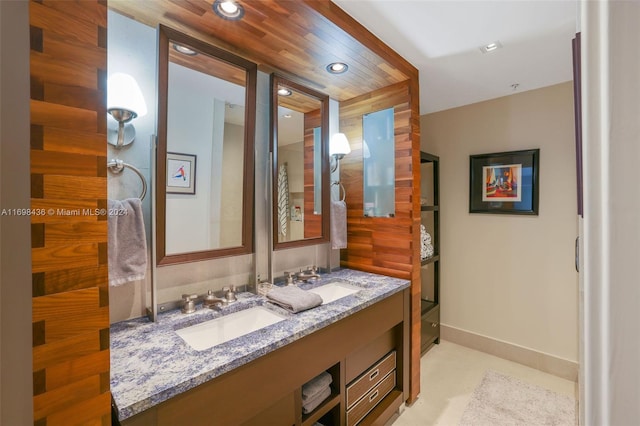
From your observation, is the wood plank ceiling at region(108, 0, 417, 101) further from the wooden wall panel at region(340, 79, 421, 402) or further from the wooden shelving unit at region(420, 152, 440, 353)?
the wooden shelving unit at region(420, 152, 440, 353)

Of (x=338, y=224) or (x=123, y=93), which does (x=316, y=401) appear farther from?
(x=123, y=93)

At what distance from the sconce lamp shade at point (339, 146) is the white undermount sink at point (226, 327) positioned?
1.27 metres

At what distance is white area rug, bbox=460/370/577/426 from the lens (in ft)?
6.19

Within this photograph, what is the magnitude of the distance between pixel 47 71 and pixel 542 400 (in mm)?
3100

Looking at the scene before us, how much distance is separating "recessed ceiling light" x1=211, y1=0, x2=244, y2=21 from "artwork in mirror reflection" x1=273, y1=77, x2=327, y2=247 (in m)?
0.46

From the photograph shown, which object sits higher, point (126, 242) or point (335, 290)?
point (126, 242)

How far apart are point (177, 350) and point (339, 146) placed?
1.67 meters

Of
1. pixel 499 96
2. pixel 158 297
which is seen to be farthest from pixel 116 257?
pixel 499 96

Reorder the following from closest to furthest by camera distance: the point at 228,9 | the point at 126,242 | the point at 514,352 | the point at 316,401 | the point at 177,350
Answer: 1. the point at 177,350
2. the point at 126,242
3. the point at 228,9
4. the point at 316,401
5. the point at 514,352

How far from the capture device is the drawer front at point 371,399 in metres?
1.58

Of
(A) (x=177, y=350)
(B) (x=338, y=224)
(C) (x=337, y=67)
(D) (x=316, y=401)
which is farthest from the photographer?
(B) (x=338, y=224)

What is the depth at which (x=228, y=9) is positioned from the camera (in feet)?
4.17

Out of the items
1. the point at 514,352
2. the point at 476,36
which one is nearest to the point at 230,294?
the point at 476,36

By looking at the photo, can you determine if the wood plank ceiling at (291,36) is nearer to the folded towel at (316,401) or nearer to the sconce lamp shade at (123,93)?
the sconce lamp shade at (123,93)
